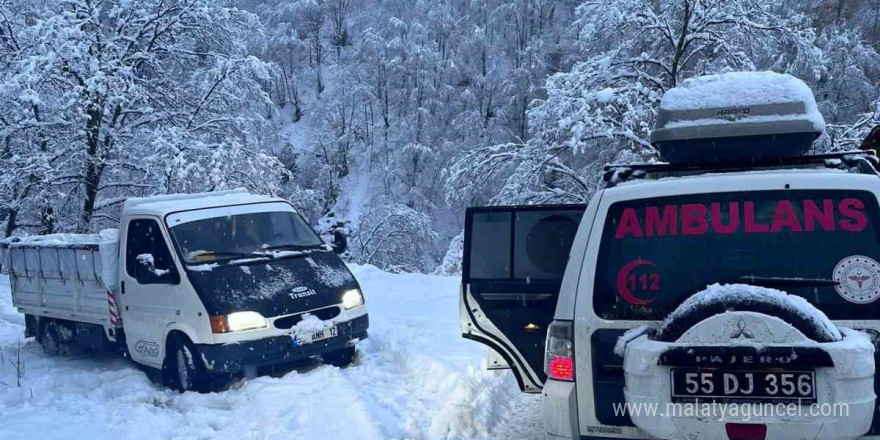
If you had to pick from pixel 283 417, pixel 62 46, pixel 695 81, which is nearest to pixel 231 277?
pixel 283 417

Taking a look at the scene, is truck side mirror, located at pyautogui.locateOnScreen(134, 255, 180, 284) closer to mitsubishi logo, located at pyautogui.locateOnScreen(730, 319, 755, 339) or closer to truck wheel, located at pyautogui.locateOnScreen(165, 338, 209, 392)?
truck wheel, located at pyautogui.locateOnScreen(165, 338, 209, 392)

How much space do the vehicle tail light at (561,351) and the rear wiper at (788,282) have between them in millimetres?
850

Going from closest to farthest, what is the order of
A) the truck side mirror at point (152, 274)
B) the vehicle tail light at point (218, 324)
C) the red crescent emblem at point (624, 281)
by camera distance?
the red crescent emblem at point (624, 281), the vehicle tail light at point (218, 324), the truck side mirror at point (152, 274)

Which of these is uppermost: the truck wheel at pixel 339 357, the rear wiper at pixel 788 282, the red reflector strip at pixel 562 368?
the rear wiper at pixel 788 282

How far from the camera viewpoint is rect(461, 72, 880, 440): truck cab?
3.24m

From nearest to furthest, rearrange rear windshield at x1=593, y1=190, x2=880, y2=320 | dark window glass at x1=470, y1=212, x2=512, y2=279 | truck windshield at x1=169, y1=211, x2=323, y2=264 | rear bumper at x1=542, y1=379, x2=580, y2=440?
rear windshield at x1=593, y1=190, x2=880, y2=320, rear bumper at x1=542, y1=379, x2=580, y2=440, dark window glass at x1=470, y1=212, x2=512, y2=279, truck windshield at x1=169, y1=211, x2=323, y2=264

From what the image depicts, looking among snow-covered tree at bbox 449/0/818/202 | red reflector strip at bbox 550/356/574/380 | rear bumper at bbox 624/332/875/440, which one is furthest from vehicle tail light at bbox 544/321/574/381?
snow-covered tree at bbox 449/0/818/202

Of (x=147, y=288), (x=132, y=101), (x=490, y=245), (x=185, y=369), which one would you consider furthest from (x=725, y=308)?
(x=132, y=101)

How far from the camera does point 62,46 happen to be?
16.4 meters

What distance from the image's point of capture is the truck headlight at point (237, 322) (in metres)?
7.42

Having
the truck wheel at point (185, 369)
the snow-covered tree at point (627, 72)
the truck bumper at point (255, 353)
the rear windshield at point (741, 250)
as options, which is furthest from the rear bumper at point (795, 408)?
the snow-covered tree at point (627, 72)

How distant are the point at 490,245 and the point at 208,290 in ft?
11.2

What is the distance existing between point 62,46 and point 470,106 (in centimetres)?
2094

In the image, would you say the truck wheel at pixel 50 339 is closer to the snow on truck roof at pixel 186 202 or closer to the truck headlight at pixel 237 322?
the snow on truck roof at pixel 186 202
